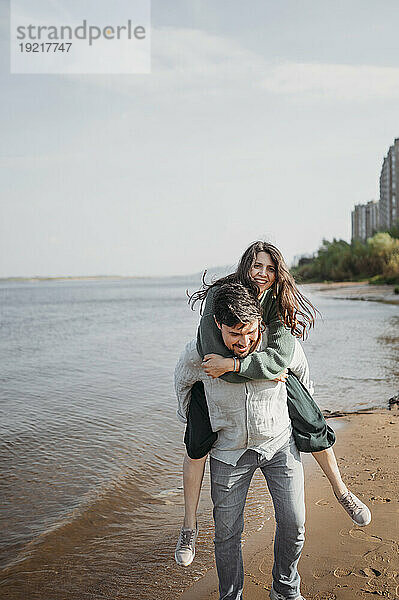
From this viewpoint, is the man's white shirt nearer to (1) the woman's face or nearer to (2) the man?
(2) the man

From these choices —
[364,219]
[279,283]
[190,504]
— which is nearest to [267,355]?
[279,283]

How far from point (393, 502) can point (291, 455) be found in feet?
6.39

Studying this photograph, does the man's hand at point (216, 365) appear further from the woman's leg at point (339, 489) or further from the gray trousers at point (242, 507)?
the woman's leg at point (339, 489)

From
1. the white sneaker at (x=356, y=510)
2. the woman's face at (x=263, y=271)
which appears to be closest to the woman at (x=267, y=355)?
Result: the woman's face at (x=263, y=271)

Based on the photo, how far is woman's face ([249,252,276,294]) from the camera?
3.14 m

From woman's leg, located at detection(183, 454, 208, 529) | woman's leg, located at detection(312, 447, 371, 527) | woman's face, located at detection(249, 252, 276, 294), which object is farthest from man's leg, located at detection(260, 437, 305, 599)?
woman's face, located at detection(249, 252, 276, 294)

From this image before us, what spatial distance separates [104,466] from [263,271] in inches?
158

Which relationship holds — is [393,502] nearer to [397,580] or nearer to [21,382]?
[397,580]

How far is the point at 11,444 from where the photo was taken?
23.6ft

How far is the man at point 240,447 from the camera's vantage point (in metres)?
2.95

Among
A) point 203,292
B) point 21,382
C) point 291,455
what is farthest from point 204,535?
point 21,382

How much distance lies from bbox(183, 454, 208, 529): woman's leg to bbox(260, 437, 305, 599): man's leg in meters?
0.35

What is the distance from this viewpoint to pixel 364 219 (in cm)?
12506

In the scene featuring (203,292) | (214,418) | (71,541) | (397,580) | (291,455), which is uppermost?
(203,292)
